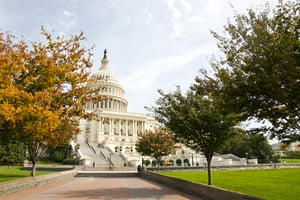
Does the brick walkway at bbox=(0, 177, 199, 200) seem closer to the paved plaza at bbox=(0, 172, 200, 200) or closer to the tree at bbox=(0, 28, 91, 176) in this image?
the paved plaza at bbox=(0, 172, 200, 200)

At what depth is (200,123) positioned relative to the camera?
1536cm

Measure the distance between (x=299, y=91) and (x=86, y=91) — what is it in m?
10.2

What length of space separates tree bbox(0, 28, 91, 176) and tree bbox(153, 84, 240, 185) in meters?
6.27

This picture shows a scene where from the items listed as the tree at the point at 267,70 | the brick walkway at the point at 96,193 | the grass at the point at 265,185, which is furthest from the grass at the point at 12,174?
the tree at the point at 267,70

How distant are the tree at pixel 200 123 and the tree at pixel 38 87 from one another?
6268 mm

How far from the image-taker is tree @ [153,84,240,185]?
1527 cm

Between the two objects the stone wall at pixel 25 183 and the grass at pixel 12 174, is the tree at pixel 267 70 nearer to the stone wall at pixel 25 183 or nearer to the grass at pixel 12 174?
the stone wall at pixel 25 183

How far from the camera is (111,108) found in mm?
109250

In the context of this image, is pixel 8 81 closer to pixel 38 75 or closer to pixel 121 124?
pixel 38 75

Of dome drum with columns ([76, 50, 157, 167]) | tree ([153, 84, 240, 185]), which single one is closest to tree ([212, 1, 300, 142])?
tree ([153, 84, 240, 185])

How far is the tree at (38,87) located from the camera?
991cm

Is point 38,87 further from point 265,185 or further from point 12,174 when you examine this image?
point 12,174

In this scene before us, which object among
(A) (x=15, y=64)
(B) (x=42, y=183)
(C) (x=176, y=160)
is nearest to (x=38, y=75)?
(A) (x=15, y=64)

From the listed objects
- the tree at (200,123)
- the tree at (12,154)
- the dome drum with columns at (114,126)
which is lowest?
the tree at (12,154)
